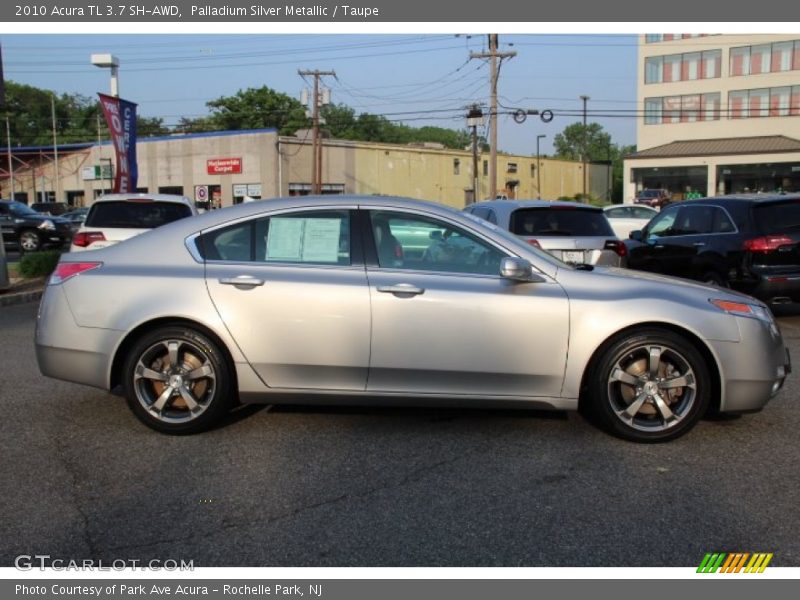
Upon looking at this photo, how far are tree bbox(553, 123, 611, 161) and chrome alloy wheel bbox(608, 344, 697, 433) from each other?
6010 inches

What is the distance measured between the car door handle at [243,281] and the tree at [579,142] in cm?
15306

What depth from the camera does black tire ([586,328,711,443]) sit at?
15.7ft

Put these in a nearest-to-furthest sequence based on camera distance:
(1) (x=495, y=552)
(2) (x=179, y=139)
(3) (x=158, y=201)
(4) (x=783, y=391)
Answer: (1) (x=495, y=552) → (4) (x=783, y=391) → (3) (x=158, y=201) → (2) (x=179, y=139)

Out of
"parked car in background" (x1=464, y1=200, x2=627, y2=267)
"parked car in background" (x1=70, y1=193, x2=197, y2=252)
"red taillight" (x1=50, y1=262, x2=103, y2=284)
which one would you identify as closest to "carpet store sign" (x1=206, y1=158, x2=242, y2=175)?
"parked car in background" (x1=70, y1=193, x2=197, y2=252)

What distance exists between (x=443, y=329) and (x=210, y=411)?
1.63 meters

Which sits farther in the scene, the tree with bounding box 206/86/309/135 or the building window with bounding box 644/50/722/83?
the tree with bounding box 206/86/309/135

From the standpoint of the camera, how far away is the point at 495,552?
3395mm

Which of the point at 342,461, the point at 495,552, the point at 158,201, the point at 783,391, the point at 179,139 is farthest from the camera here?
the point at 179,139

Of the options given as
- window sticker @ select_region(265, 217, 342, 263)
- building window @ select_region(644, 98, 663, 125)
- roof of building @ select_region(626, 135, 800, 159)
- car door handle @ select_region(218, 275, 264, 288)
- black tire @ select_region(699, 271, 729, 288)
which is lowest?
black tire @ select_region(699, 271, 729, 288)

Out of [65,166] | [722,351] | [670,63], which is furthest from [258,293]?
[670,63]

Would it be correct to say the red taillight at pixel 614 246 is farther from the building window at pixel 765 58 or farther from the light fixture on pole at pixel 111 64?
the building window at pixel 765 58

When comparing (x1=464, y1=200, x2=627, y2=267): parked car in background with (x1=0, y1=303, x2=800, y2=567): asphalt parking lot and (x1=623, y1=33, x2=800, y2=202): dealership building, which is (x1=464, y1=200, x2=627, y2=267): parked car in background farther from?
(x1=623, y1=33, x2=800, y2=202): dealership building

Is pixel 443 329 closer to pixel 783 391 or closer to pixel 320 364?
pixel 320 364

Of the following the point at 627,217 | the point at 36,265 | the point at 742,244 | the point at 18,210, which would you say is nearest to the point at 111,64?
the point at 18,210
